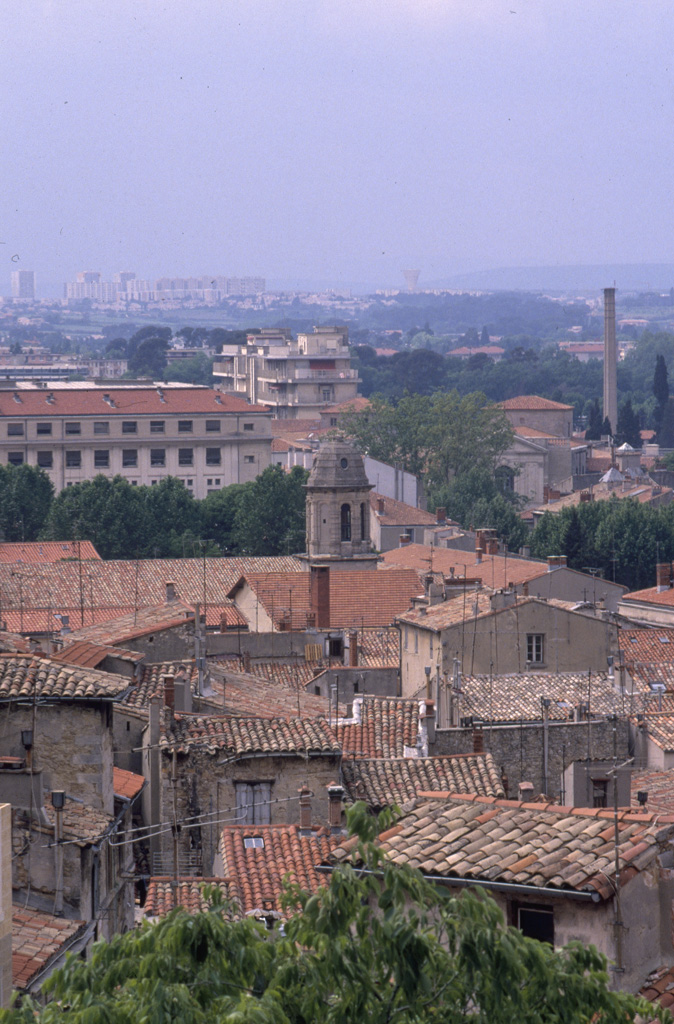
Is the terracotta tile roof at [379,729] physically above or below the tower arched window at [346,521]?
above

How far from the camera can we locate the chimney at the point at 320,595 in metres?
37.2

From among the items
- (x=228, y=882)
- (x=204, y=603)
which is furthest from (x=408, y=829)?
(x=204, y=603)

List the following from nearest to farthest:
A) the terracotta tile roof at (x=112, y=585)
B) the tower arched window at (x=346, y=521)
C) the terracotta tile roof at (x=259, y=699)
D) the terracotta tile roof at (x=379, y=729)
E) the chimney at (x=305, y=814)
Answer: the chimney at (x=305, y=814)
the terracotta tile roof at (x=379, y=729)
the terracotta tile roof at (x=259, y=699)
the terracotta tile roof at (x=112, y=585)
the tower arched window at (x=346, y=521)

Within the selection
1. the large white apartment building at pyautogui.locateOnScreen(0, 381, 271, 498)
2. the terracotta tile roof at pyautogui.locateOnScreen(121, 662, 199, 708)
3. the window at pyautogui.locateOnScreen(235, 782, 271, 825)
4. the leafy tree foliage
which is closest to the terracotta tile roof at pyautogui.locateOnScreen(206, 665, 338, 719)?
the terracotta tile roof at pyautogui.locateOnScreen(121, 662, 199, 708)

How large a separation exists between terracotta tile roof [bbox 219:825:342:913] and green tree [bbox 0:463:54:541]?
178 ft

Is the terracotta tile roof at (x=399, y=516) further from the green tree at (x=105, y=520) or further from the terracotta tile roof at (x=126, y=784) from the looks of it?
the terracotta tile roof at (x=126, y=784)

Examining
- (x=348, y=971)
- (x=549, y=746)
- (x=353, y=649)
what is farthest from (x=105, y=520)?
(x=348, y=971)

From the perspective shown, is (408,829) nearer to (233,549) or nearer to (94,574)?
(94,574)

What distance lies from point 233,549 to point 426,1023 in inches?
2427

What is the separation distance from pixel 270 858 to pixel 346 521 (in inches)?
1363

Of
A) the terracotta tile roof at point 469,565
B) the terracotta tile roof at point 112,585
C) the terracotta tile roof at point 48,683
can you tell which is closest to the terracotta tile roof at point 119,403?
the terracotta tile roof at point 469,565

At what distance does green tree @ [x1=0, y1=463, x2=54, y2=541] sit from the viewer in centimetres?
7112

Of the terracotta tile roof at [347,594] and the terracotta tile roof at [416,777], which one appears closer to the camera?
the terracotta tile roof at [416,777]

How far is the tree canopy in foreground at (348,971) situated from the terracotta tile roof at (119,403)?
81.0 m
